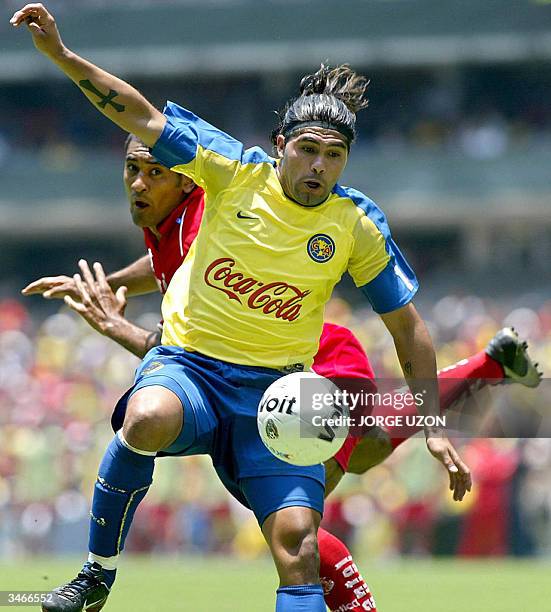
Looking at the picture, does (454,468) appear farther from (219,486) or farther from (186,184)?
(219,486)

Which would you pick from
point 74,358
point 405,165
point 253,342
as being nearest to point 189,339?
point 253,342

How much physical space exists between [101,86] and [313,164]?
0.89 m

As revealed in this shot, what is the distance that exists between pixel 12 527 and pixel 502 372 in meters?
8.47

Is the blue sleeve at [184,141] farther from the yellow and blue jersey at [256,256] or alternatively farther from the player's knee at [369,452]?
the player's knee at [369,452]

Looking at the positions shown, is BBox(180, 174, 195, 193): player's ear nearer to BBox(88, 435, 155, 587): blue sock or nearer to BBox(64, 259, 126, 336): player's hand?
BBox(64, 259, 126, 336): player's hand

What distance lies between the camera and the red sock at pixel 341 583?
5867 mm

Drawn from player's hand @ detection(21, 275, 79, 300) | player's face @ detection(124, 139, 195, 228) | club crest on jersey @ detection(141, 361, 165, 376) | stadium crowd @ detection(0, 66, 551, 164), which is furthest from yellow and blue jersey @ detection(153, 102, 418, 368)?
stadium crowd @ detection(0, 66, 551, 164)

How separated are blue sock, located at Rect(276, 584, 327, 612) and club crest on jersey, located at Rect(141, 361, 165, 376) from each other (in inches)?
39.7

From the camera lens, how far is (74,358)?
1622 cm

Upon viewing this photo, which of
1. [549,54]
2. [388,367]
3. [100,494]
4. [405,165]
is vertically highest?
[549,54]

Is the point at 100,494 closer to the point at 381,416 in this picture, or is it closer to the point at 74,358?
the point at 381,416

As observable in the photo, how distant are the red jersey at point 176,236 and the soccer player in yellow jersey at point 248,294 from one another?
624 millimetres

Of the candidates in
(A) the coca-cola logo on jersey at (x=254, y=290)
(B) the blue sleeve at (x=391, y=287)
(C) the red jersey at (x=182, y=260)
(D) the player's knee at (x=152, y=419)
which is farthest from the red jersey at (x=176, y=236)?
(D) the player's knee at (x=152, y=419)

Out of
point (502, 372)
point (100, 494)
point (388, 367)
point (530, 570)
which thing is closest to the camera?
point (100, 494)
